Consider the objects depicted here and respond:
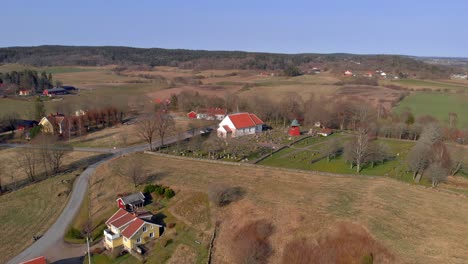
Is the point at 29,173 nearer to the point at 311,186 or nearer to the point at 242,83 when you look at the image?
the point at 311,186

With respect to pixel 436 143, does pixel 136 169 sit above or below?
below

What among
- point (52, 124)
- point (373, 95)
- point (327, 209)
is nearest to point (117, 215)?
point (327, 209)

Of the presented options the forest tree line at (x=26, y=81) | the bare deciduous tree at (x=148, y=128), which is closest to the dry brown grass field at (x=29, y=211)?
the bare deciduous tree at (x=148, y=128)

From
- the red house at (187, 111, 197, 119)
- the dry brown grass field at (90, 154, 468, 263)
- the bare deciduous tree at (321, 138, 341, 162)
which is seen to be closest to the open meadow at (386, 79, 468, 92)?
the red house at (187, 111, 197, 119)

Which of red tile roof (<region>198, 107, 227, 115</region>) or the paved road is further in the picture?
red tile roof (<region>198, 107, 227, 115</region>)

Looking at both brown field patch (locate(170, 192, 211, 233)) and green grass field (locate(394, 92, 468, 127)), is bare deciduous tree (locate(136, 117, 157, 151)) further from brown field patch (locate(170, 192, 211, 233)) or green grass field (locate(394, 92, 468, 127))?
green grass field (locate(394, 92, 468, 127))

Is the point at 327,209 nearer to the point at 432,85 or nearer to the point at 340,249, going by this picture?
the point at 340,249

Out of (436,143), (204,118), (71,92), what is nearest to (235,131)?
(204,118)
